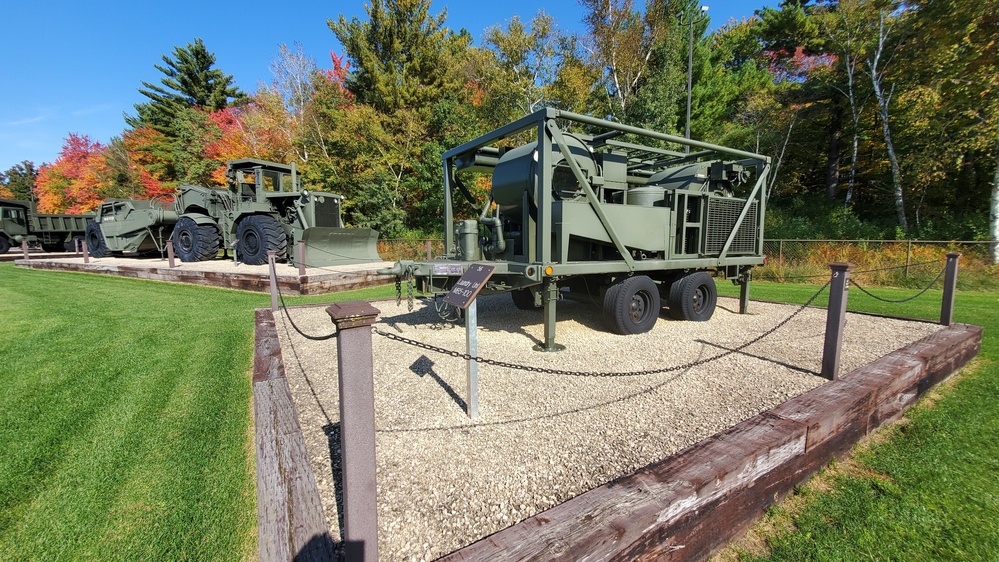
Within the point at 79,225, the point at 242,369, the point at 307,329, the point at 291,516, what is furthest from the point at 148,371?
the point at 79,225

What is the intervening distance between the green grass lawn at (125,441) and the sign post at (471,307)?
1.44 m

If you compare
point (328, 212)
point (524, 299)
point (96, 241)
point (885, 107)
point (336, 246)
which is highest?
point (885, 107)

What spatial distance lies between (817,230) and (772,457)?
20.5 metres

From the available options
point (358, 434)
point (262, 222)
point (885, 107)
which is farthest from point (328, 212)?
point (885, 107)

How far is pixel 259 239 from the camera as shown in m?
11.5

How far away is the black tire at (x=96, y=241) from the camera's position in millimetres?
15789

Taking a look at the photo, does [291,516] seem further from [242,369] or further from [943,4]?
[943,4]

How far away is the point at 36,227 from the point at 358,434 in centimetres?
2934

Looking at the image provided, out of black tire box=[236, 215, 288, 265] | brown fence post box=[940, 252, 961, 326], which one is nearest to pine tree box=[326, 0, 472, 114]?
black tire box=[236, 215, 288, 265]

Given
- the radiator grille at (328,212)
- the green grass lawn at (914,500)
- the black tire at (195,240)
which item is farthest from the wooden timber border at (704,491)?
the black tire at (195,240)

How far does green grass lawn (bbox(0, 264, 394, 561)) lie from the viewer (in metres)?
1.97

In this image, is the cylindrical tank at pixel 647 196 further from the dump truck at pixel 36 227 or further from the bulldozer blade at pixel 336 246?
the dump truck at pixel 36 227

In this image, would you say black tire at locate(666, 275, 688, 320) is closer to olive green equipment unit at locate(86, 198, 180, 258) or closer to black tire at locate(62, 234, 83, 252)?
olive green equipment unit at locate(86, 198, 180, 258)

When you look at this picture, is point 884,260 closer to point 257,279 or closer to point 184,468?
point 184,468
